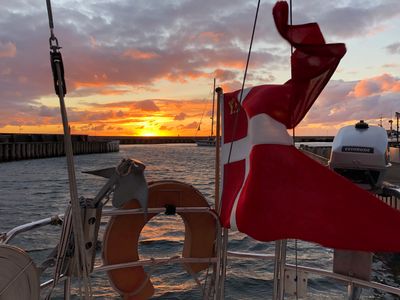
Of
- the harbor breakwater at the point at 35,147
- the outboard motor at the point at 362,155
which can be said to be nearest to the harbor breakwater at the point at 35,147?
the harbor breakwater at the point at 35,147

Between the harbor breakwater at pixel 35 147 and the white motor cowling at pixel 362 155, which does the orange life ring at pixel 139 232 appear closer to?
the white motor cowling at pixel 362 155

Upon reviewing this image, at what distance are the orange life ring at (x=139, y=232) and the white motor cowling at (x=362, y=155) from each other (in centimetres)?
207

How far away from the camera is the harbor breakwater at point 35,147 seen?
61375 mm

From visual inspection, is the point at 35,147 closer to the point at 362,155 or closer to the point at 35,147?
the point at 35,147

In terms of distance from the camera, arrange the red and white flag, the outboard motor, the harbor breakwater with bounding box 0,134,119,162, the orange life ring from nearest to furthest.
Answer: the red and white flag → the orange life ring → the outboard motor → the harbor breakwater with bounding box 0,134,119,162

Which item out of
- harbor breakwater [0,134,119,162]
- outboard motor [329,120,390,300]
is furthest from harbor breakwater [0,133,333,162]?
outboard motor [329,120,390,300]

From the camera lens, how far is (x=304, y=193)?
2359 mm

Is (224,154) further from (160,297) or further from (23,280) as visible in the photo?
(160,297)

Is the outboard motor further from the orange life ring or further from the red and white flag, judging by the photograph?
the red and white flag

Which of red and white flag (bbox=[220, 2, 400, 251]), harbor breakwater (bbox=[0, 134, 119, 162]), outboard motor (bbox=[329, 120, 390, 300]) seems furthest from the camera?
harbor breakwater (bbox=[0, 134, 119, 162])

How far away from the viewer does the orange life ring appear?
3.62 meters

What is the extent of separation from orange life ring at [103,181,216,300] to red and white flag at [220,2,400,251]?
3.67 ft

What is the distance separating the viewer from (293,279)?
348 centimetres

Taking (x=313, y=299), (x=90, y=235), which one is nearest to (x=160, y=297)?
(x=313, y=299)
